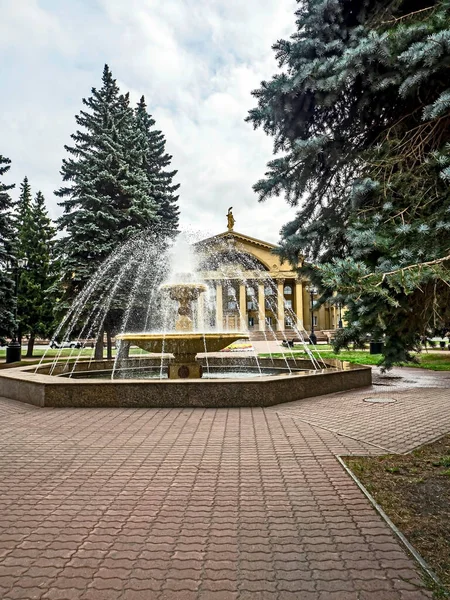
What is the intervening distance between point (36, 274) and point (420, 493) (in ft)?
102

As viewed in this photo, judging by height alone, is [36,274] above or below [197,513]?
above

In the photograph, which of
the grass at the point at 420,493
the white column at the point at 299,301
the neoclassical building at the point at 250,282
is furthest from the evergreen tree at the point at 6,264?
the white column at the point at 299,301

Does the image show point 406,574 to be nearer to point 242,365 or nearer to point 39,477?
point 39,477

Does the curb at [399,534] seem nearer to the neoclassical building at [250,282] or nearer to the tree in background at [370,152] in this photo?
the tree in background at [370,152]

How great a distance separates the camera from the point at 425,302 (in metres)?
5.05

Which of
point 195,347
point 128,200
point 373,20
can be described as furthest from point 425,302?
point 128,200

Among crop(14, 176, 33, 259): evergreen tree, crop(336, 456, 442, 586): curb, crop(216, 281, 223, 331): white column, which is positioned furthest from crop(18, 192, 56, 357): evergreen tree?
crop(216, 281, 223, 331): white column

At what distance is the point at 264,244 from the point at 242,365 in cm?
4697

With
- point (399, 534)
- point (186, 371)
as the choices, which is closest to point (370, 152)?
point (399, 534)

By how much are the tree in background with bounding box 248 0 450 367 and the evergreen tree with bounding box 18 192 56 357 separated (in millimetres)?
23317

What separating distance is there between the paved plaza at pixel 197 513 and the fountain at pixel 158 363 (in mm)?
1319

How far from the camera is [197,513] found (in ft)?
11.1

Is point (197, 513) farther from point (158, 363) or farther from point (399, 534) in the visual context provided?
point (158, 363)

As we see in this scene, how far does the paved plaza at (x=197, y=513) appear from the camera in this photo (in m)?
2.44
